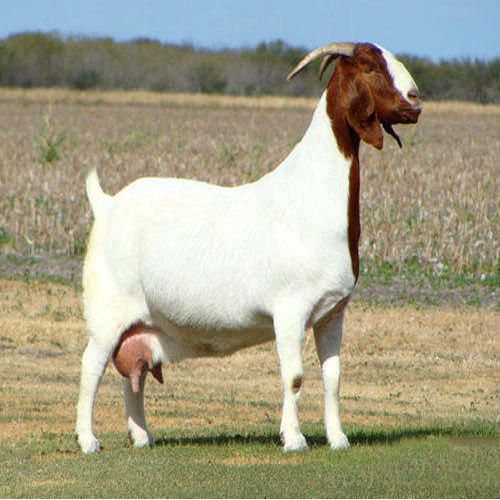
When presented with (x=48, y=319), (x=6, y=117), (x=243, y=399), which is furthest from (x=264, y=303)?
(x=6, y=117)

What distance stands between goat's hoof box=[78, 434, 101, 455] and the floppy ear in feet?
10.0

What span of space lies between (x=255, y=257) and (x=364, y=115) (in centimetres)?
126

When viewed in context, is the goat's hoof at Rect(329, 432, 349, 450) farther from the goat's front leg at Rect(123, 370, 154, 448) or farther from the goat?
the goat's front leg at Rect(123, 370, 154, 448)

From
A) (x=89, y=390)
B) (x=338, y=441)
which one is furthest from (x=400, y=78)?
(x=89, y=390)

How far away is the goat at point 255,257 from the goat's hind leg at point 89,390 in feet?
0.03

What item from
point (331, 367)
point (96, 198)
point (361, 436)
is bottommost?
point (361, 436)

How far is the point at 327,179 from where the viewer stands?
1029 cm

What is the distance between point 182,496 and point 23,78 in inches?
3548

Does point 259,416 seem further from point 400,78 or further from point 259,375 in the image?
point 400,78

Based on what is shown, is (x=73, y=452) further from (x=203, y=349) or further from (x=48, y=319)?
(x=48, y=319)

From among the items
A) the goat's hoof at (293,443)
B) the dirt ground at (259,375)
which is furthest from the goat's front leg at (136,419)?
the goat's hoof at (293,443)

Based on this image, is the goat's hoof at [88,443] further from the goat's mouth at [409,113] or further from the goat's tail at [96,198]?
the goat's mouth at [409,113]

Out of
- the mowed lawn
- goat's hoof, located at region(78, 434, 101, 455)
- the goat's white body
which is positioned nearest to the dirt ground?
the mowed lawn

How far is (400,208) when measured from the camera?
26500mm
